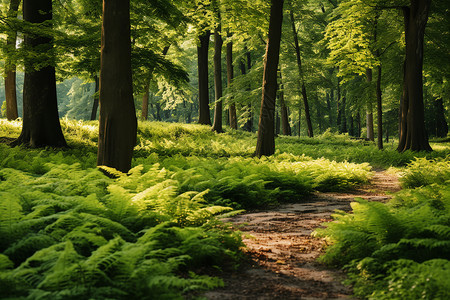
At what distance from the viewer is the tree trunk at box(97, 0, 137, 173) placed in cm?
659

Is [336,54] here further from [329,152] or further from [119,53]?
[119,53]

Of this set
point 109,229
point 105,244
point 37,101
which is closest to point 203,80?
point 37,101

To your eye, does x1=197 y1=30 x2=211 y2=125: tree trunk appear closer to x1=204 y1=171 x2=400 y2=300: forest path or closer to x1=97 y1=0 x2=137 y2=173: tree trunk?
x1=97 y1=0 x2=137 y2=173: tree trunk

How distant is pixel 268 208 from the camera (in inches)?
287

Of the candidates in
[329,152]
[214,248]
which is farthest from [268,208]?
[329,152]

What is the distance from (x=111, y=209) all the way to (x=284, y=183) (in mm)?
4988

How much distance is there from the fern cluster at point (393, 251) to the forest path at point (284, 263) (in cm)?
24

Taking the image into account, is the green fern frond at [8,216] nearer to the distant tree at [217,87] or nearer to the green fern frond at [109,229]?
the green fern frond at [109,229]

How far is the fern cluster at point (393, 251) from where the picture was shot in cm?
276

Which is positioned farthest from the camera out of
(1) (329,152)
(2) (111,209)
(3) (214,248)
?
(1) (329,152)

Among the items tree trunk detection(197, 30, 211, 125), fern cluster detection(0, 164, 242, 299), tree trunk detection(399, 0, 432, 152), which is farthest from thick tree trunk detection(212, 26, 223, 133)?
fern cluster detection(0, 164, 242, 299)

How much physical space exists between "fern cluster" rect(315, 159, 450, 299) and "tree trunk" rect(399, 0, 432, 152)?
12928 millimetres

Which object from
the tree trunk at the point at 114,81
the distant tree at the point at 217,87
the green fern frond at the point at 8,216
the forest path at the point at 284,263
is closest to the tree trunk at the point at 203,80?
the distant tree at the point at 217,87

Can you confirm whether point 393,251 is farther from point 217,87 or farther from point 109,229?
point 217,87
